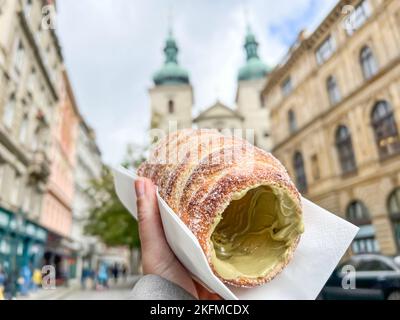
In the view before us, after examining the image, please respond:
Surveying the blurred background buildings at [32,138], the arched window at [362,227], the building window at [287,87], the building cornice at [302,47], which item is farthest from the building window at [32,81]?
the building window at [287,87]

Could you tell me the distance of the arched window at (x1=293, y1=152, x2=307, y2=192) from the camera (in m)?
17.2

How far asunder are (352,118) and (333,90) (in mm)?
2470

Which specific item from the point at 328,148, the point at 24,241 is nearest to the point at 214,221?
the point at 24,241

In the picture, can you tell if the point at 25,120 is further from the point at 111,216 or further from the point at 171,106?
the point at 171,106

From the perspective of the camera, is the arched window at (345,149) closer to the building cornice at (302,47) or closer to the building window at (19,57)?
the building cornice at (302,47)

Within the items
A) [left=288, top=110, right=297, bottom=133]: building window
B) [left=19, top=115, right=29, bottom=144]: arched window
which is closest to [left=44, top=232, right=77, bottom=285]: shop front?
[left=19, top=115, right=29, bottom=144]: arched window

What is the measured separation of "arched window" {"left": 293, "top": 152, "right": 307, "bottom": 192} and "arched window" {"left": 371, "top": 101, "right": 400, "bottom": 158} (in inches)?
181

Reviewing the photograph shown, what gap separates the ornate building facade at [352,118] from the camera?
12.3 m

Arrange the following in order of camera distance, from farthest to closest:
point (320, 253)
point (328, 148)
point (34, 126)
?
point (328, 148) → point (34, 126) → point (320, 253)

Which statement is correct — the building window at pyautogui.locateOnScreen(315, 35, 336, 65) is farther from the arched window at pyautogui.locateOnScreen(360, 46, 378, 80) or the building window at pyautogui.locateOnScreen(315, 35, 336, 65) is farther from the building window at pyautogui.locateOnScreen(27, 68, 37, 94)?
the building window at pyautogui.locateOnScreen(27, 68, 37, 94)

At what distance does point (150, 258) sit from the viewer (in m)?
1.00
